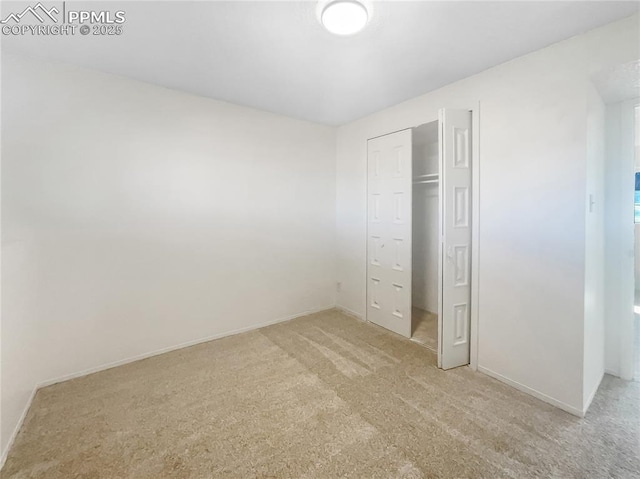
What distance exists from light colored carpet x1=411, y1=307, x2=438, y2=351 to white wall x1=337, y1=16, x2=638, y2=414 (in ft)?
1.87

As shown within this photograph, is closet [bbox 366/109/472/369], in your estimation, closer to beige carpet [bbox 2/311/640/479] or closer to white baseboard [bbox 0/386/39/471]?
beige carpet [bbox 2/311/640/479]

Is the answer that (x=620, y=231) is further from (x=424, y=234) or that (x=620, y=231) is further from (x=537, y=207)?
(x=424, y=234)

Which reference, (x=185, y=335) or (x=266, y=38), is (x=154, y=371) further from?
(x=266, y=38)

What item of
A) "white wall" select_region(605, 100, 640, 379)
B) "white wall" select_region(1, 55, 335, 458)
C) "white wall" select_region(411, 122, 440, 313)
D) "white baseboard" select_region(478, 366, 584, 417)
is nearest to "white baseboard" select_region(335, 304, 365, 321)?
"white wall" select_region(1, 55, 335, 458)

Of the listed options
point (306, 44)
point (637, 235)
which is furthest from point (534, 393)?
point (637, 235)

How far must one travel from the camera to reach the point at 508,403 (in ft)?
6.22

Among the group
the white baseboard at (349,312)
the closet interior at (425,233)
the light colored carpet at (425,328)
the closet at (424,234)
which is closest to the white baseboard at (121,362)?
the white baseboard at (349,312)

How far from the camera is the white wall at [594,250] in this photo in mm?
1785

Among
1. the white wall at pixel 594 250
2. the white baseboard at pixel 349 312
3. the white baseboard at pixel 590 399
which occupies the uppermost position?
the white wall at pixel 594 250

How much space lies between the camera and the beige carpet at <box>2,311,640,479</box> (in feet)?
4.66

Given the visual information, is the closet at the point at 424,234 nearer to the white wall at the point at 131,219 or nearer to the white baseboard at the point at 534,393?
the white baseboard at the point at 534,393

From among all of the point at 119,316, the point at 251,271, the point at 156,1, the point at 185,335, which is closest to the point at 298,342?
the point at 251,271

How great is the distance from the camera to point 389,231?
10.3 ft

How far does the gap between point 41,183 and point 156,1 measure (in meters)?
1.60
